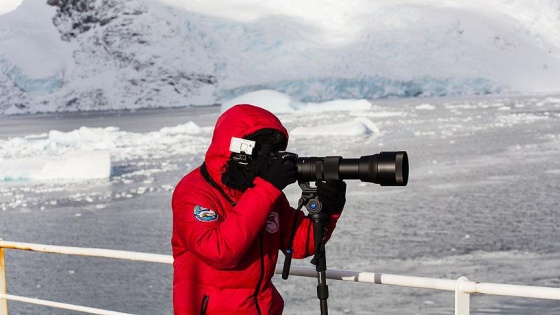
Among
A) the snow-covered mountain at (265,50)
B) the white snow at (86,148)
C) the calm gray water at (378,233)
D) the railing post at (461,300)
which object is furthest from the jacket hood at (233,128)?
the snow-covered mountain at (265,50)

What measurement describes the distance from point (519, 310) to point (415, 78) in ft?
179

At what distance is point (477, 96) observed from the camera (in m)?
65.8

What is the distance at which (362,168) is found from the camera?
1884 mm

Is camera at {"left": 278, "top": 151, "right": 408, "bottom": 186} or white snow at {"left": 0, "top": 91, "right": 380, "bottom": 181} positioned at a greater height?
camera at {"left": 278, "top": 151, "right": 408, "bottom": 186}

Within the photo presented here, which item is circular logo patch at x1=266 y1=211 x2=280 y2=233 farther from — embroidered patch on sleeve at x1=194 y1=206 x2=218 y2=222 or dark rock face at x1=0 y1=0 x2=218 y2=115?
dark rock face at x1=0 y1=0 x2=218 y2=115

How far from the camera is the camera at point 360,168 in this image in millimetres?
1863

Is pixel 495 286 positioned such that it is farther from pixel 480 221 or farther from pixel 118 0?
pixel 118 0

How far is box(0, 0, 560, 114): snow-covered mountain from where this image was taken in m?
62.2

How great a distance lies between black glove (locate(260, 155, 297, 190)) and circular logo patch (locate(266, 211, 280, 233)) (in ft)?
0.62

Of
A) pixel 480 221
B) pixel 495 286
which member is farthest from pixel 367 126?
pixel 495 286

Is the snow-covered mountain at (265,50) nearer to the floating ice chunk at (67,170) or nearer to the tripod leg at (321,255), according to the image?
the floating ice chunk at (67,170)

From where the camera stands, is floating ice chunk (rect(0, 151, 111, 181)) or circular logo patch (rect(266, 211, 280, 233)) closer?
circular logo patch (rect(266, 211, 280, 233))

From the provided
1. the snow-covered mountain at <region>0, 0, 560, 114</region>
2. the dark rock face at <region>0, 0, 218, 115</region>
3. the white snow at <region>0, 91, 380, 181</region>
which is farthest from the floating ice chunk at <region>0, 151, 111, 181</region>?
the dark rock face at <region>0, 0, 218, 115</region>

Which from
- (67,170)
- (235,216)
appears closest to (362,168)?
(235,216)
